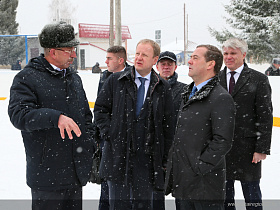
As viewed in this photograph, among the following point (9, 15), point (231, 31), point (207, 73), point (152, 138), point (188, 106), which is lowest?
point (152, 138)

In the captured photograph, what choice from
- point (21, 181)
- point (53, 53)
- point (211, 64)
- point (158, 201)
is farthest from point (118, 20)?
point (53, 53)

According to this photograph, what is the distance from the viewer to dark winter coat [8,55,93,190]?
203 centimetres

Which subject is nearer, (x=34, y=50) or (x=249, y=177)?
(x=249, y=177)

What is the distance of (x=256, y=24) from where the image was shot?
19969 millimetres

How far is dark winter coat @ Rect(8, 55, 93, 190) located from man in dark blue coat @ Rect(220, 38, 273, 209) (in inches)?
55.5

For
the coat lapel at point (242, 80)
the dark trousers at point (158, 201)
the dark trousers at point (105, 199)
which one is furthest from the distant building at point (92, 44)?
the coat lapel at point (242, 80)

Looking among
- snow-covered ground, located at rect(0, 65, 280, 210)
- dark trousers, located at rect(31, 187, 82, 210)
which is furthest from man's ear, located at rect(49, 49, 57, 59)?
snow-covered ground, located at rect(0, 65, 280, 210)

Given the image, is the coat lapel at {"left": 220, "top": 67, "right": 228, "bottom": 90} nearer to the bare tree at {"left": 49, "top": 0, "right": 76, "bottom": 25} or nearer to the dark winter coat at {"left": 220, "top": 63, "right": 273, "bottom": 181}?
the dark winter coat at {"left": 220, "top": 63, "right": 273, "bottom": 181}

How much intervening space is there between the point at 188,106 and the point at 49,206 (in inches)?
45.4

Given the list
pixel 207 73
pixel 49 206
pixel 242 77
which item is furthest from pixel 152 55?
pixel 49 206

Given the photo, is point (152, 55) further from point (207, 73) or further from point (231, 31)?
point (231, 31)

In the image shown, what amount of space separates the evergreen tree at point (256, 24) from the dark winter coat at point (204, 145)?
700 inches

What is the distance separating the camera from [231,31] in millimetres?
21766

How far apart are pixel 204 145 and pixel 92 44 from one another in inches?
1349
